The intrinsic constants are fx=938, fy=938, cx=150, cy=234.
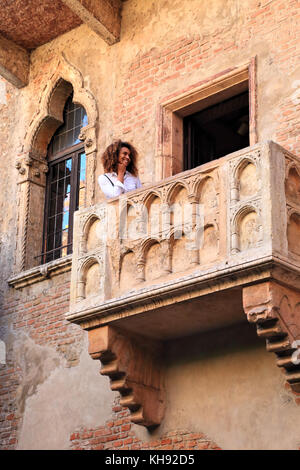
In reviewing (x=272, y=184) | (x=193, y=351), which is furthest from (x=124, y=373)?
(x=272, y=184)

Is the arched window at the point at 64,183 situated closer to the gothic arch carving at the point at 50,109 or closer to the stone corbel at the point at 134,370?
the gothic arch carving at the point at 50,109

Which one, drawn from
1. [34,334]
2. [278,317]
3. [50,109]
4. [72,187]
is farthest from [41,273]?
[278,317]

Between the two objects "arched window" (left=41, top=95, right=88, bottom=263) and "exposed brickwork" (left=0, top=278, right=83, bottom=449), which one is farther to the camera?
"arched window" (left=41, top=95, right=88, bottom=263)

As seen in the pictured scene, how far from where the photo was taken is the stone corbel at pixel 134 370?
9.35 metres

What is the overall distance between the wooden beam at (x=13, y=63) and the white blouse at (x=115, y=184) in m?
3.98

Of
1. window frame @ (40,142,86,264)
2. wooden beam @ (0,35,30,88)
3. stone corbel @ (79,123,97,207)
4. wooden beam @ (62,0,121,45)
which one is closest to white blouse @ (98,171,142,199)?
stone corbel @ (79,123,97,207)

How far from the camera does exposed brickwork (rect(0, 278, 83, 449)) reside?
11.2 meters

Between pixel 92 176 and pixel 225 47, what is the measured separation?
2.36 m

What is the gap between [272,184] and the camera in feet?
27.1

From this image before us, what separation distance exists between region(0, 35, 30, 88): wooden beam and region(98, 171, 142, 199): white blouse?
13.1ft

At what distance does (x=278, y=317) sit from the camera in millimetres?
8172

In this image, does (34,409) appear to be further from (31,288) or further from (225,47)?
(225,47)

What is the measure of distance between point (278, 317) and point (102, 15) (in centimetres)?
546

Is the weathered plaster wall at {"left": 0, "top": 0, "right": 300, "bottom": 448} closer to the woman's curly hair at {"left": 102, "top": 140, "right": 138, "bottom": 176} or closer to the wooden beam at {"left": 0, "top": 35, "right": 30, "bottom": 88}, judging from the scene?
the wooden beam at {"left": 0, "top": 35, "right": 30, "bottom": 88}
